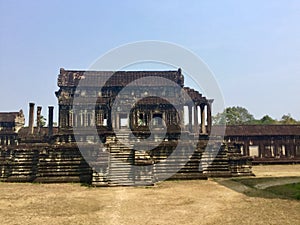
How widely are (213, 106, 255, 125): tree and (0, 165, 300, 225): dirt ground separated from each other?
5369cm

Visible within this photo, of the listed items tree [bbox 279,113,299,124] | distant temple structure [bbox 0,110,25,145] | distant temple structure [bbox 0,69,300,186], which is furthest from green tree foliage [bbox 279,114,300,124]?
distant temple structure [bbox 0,110,25,145]

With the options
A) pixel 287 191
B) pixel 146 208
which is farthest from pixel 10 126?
pixel 287 191

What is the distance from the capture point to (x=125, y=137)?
19375 mm

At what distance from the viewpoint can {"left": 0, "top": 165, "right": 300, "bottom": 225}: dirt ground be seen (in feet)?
23.9

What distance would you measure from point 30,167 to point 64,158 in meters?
2.18

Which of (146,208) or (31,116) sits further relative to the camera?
(31,116)

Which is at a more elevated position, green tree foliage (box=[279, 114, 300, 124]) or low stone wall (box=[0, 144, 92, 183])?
green tree foliage (box=[279, 114, 300, 124])

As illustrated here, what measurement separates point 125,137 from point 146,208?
35.3ft

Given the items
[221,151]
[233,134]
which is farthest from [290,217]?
[233,134]

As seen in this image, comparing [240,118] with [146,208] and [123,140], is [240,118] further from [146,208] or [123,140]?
[146,208]

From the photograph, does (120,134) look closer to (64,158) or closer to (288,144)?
(64,158)

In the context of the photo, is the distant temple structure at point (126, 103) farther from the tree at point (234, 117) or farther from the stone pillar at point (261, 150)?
the tree at point (234, 117)

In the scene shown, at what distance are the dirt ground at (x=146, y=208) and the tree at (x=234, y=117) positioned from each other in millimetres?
53693

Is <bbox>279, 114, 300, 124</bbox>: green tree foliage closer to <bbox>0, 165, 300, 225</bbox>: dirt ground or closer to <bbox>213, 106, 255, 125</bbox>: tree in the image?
<bbox>213, 106, 255, 125</bbox>: tree
